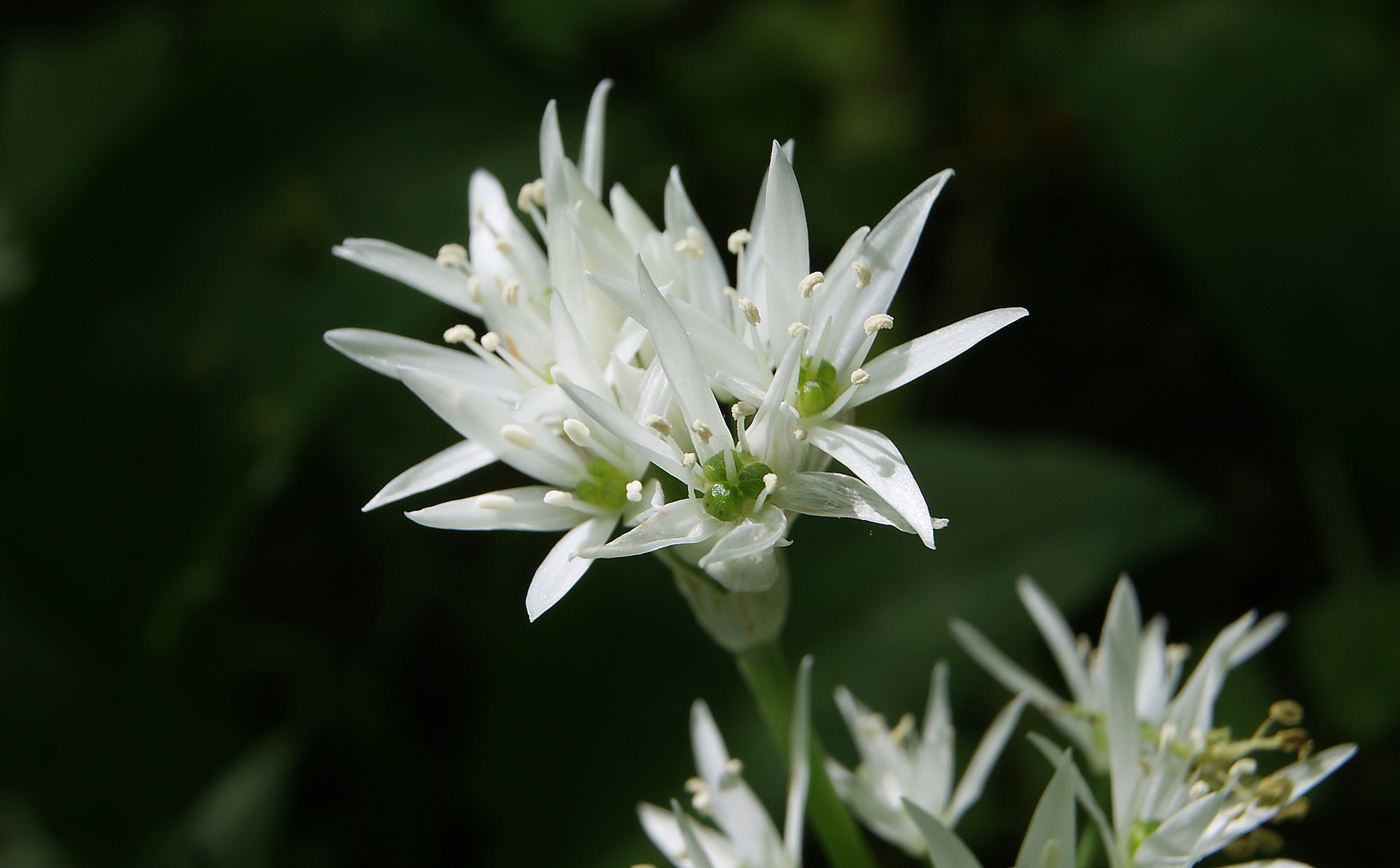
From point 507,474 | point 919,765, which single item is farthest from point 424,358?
point 507,474

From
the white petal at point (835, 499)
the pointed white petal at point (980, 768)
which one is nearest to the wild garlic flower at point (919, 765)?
the pointed white petal at point (980, 768)

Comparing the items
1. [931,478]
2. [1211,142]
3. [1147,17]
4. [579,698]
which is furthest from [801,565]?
[1147,17]

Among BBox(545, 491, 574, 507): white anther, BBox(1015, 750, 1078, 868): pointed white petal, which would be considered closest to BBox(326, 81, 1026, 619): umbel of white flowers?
BBox(545, 491, 574, 507): white anther

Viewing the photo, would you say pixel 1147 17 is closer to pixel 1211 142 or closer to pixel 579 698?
pixel 1211 142

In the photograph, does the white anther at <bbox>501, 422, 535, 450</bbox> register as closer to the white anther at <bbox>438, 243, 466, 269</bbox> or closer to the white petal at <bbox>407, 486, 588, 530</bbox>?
the white petal at <bbox>407, 486, 588, 530</bbox>

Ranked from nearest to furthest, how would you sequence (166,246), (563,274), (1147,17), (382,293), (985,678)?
(563,274)
(985,678)
(382,293)
(166,246)
(1147,17)

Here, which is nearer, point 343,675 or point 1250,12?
point 343,675

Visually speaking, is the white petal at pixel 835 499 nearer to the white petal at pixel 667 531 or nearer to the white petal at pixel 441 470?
the white petal at pixel 667 531
